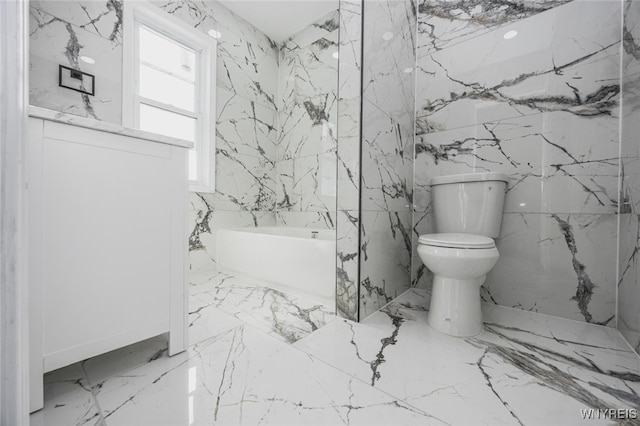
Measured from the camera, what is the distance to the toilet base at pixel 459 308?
50.8 inches

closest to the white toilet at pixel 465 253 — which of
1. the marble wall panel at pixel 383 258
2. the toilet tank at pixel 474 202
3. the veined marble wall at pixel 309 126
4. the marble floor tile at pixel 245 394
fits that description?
the toilet tank at pixel 474 202

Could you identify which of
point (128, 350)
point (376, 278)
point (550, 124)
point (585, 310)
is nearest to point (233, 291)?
point (128, 350)

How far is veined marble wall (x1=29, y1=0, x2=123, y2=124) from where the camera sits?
1.62 meters

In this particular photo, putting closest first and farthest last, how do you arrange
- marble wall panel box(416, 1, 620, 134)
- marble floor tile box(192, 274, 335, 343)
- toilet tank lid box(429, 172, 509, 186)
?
marble floor tile box(192, 274, 335, 343) < marble wall panel box(416, 1, 620, 134) < toilet tank lid box(429, 172, 509, 186)

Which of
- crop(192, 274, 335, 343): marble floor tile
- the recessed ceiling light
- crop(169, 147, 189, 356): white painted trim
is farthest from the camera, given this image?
the recessed ceiling light

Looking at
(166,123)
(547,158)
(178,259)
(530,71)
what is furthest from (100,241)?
(530,71)

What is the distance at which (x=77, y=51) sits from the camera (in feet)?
5.76

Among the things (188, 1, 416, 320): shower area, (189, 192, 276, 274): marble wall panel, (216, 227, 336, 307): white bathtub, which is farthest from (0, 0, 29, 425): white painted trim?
(189, 192, 276, 274): marble wall panel

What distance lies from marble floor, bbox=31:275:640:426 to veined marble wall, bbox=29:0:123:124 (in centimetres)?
159

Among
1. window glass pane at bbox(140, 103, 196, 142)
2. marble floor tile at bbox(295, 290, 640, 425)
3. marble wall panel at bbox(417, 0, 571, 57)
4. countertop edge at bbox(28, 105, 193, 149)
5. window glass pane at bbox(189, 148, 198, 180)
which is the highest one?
marble wall panel at bbox(417, 0, 571, 57)

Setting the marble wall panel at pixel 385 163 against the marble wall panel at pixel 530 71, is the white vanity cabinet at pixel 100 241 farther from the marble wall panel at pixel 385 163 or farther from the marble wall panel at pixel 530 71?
the marble wall panel at pixel 530 71

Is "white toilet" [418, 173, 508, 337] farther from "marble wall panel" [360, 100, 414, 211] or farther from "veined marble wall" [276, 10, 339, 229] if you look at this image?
"veined marble wall" [276, 10, 339, 229]

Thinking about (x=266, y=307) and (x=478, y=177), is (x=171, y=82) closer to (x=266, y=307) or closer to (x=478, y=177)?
(x=266, y=307)

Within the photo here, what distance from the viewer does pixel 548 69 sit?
5.24 feet
